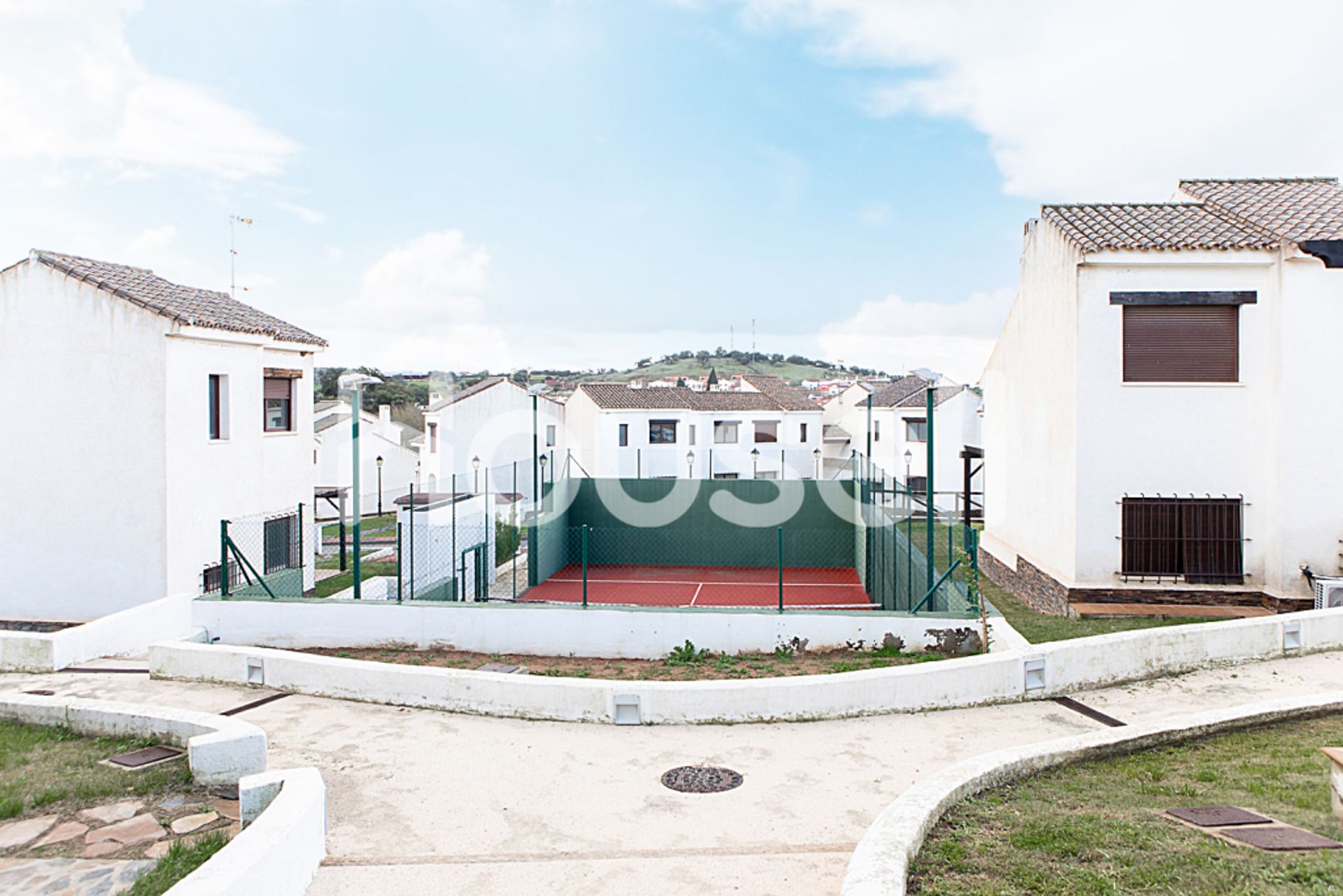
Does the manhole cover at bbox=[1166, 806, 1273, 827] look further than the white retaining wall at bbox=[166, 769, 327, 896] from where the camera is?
Yes

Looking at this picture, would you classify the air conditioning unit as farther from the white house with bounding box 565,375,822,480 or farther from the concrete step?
→ the white house with bounding box 565,375,822,480

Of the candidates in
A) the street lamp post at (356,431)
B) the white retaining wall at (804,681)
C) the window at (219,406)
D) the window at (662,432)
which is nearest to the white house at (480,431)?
the window at (662,432)

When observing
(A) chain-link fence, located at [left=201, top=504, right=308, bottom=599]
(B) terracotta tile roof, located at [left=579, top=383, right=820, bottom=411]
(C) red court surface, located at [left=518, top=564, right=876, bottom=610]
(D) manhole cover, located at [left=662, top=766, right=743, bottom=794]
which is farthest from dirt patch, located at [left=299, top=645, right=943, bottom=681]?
(B) terracotta tile roof, located at [left=579, top=383, right=820, bottom=411]

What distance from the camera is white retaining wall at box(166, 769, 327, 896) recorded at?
15.0ft

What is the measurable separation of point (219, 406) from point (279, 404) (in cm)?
240

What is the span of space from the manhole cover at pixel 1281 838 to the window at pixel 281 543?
16280 millimetres

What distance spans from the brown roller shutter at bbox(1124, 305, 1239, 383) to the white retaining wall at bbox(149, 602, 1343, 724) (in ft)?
16.6

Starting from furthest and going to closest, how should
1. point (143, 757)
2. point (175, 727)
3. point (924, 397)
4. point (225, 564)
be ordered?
1. point (924, 397)
2. point (225, 564)
3. point (175, 727)
4. point (143, 757)

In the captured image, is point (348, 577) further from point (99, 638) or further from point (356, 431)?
point (99, 638)

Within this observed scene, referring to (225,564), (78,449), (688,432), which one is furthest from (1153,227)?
(688,432)

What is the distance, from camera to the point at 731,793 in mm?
6883

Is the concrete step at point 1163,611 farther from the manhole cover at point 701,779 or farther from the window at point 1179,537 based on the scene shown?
the manhole cover at point 701,779

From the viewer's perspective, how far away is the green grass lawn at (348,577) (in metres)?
18.7

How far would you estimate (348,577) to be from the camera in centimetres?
2056
